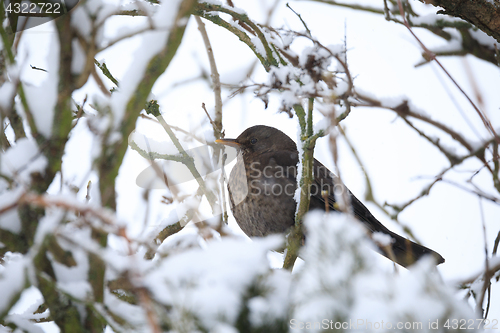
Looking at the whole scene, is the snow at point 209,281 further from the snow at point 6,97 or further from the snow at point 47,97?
the snow at point 6,97

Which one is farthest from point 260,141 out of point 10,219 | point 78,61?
point 10,219

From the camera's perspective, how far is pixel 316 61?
6.40 ft

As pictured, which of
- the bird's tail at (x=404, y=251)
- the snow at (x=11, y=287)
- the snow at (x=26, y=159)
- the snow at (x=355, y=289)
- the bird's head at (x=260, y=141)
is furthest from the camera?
the bird's head at (x=260, y=141)

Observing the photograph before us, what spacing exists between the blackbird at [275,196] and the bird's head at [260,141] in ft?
0.08

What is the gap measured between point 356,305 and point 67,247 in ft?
3.02

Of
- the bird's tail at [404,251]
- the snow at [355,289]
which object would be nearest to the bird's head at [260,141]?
the bird's tail at [404,251]

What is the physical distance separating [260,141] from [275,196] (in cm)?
98

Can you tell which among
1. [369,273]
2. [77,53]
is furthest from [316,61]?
[369,273]

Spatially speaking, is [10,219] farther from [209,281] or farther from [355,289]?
[355,289]

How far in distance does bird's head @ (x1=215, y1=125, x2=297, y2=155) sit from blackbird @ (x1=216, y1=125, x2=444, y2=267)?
0.08ft

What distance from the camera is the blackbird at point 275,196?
3.44 m

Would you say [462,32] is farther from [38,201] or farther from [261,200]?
[38,201]

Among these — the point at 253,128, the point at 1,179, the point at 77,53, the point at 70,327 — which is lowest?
the point at 70,327

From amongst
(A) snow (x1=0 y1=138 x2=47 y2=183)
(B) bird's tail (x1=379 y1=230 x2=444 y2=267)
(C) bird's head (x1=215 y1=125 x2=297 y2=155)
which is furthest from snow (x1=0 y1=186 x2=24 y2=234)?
(C) bird's head (x1=215 y1=125 x2=297 y2=155)
